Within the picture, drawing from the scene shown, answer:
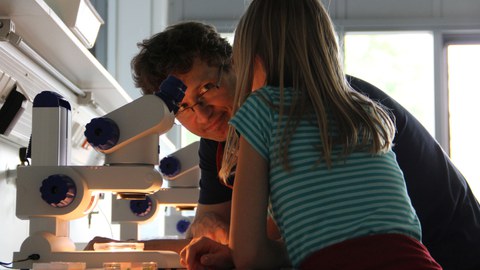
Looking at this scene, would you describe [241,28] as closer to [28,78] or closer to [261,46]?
[261,46]

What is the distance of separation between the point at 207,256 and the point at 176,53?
0.87 metres

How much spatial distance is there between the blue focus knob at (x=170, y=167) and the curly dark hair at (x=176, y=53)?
0.62 metres

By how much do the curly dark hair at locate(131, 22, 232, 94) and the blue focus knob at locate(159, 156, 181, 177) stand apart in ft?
2.03

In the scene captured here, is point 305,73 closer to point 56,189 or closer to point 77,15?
point 56,189

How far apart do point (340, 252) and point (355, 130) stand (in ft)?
0.64

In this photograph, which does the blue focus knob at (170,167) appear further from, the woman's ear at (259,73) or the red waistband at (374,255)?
the red waistband at (374,255)

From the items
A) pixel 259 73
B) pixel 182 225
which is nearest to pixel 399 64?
pixel 182 225

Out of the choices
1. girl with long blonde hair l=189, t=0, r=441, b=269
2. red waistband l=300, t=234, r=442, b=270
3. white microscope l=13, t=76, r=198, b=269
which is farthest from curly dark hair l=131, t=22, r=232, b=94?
red waistband l=300, t=234, r=442, b=270

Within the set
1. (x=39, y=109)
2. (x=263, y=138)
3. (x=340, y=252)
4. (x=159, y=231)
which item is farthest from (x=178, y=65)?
(x=159, y=231)

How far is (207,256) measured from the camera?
3.96ft

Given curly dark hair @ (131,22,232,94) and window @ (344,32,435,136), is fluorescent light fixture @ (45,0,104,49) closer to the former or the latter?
curly dark hair @ (131,22,232,94)

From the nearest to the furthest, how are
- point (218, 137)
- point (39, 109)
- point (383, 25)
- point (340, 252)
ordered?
1. point (340, 252)
2. point (39, 109)
3. point (218, 137)
4. point (383, 25)

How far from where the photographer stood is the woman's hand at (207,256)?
3.96 ft

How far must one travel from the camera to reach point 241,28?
4.39 feet
